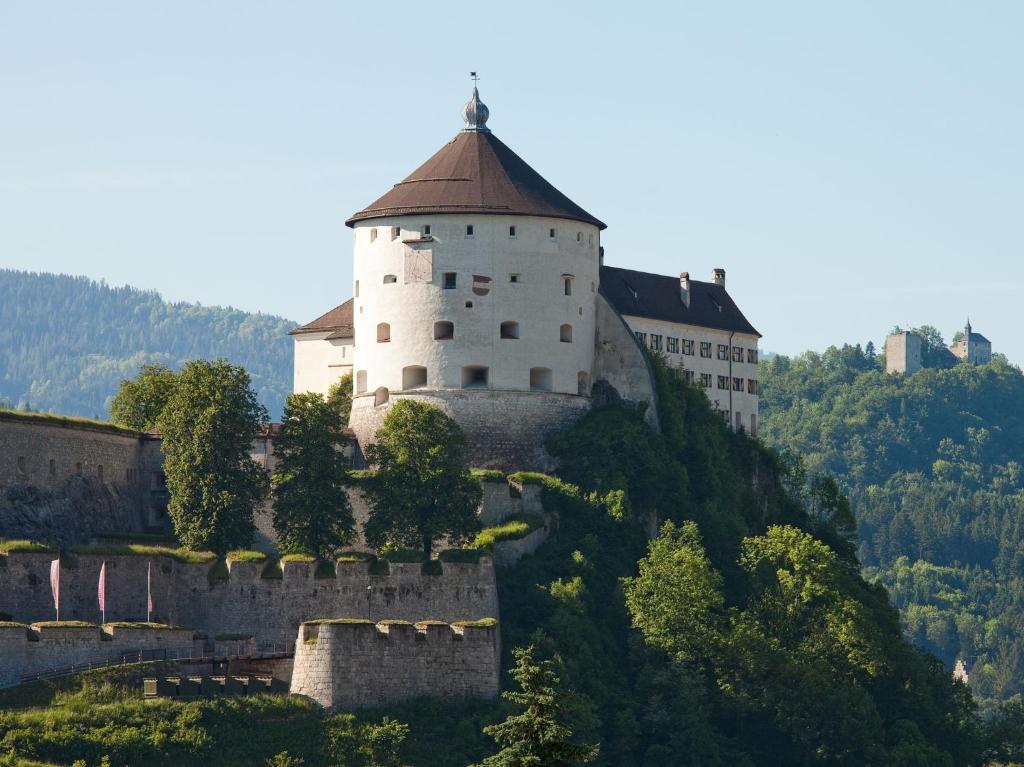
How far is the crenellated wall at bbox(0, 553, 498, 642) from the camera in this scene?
87.8 meters

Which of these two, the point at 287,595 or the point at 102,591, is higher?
A: the point at 102,591

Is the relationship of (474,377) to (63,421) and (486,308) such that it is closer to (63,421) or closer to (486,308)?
(486,308)

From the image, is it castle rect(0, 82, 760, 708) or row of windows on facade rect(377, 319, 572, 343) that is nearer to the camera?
castle rect(0, 82, 760, 708)

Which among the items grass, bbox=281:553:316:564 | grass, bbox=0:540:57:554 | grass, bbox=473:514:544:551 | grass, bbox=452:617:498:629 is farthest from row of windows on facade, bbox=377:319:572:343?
grass, bbox=0:540:57:554

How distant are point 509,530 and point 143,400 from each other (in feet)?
61.5

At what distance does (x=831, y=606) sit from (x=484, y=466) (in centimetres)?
1501

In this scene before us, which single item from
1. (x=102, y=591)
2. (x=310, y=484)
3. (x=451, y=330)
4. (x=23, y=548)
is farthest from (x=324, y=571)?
(x=451, y=330)

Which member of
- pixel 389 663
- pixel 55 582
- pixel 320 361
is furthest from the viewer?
pixel 320 361

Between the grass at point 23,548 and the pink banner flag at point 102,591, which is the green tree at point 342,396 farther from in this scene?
the grass at point 23,548

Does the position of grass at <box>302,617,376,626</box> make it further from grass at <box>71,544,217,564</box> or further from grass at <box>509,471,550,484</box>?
grass at <box>509,471,550,484</box>

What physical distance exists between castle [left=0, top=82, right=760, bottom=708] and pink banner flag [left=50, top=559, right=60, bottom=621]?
0.41 metres

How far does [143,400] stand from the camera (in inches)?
4190

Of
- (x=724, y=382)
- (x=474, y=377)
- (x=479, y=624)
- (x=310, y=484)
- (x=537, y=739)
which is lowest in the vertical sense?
(x=537, y=739)

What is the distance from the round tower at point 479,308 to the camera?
103188 mm
